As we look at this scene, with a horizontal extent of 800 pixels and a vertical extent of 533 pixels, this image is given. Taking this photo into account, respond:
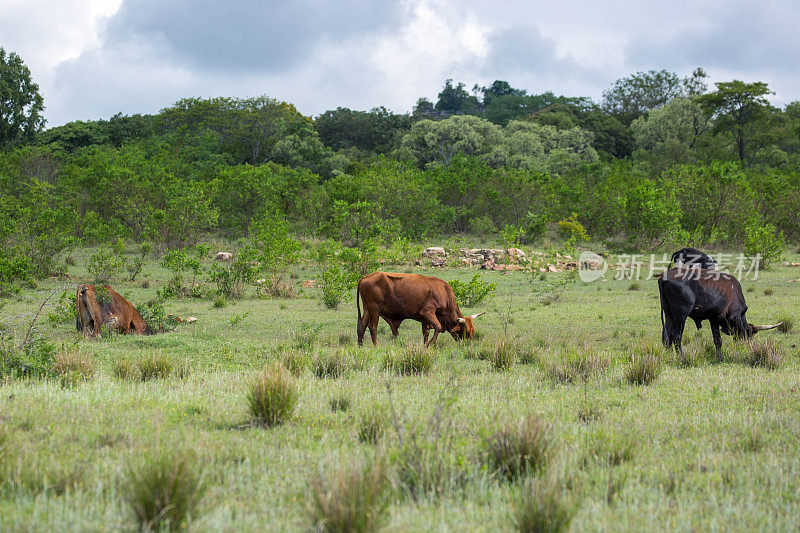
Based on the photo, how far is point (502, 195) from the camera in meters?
33.8

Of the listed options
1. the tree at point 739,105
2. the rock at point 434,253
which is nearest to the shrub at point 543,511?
the rock at point 434,253

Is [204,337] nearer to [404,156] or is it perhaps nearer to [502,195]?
[502,195]

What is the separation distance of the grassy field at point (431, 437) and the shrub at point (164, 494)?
2.7 inches

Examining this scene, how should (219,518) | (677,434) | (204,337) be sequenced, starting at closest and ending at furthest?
(219,518) < (677,434) < (204,337)

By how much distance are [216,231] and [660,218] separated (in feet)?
70.5

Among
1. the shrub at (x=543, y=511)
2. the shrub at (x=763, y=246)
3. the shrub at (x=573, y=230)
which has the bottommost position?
the shrub at (x=543, y=511)

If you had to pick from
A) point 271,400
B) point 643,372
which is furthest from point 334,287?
point 271,400

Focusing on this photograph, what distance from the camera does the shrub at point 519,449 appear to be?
4.22 m

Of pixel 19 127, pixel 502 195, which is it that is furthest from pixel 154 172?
pixel 19 127

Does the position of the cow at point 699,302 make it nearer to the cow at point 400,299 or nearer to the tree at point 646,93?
the cow at point 400,299

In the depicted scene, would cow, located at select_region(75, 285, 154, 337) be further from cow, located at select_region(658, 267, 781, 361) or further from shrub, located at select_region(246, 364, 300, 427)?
cow, located at select_region(658, 267, 781, 361)

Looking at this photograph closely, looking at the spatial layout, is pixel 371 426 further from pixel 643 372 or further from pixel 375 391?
pixel 643 372

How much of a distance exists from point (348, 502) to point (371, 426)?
1.74 metres

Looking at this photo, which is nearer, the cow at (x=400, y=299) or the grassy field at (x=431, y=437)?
the grassy field at (x=431, y=437)
